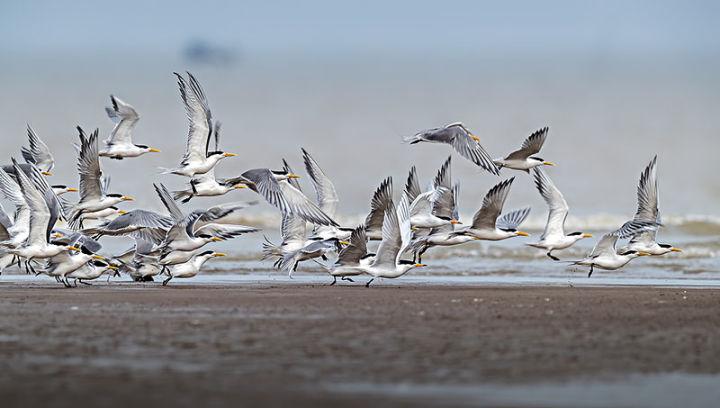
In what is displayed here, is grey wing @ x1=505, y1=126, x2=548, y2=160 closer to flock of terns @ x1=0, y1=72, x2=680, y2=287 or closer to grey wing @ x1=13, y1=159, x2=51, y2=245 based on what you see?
flock of terns @ x1=0, y1=72, x2=680, y2=287

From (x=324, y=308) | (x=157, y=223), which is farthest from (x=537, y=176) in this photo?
(x=324, y=308)

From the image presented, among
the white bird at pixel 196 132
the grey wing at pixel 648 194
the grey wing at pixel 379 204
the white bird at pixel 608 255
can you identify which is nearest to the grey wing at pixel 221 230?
the white bird at pixel 196 132

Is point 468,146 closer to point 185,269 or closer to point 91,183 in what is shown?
point 185,269

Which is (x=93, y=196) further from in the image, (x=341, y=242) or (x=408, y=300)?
(x=408, y=300)

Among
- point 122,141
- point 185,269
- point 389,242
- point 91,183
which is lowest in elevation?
point 185,269

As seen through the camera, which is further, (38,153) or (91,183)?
(38,153)

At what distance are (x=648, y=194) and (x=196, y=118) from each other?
7569mm

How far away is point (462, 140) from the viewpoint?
19891mm

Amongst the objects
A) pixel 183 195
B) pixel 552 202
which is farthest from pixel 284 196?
pixel 552 202

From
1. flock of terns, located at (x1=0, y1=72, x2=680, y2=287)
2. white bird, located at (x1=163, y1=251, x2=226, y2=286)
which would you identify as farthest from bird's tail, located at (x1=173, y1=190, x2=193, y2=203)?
white bird, located at (x1=163, y1=251, x2=226, y2=286)

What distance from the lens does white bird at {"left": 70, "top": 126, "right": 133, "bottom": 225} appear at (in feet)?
64.2

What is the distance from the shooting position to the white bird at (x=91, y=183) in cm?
1956

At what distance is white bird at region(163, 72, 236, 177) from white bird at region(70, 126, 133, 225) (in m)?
1.45

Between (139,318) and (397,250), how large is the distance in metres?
6.21
